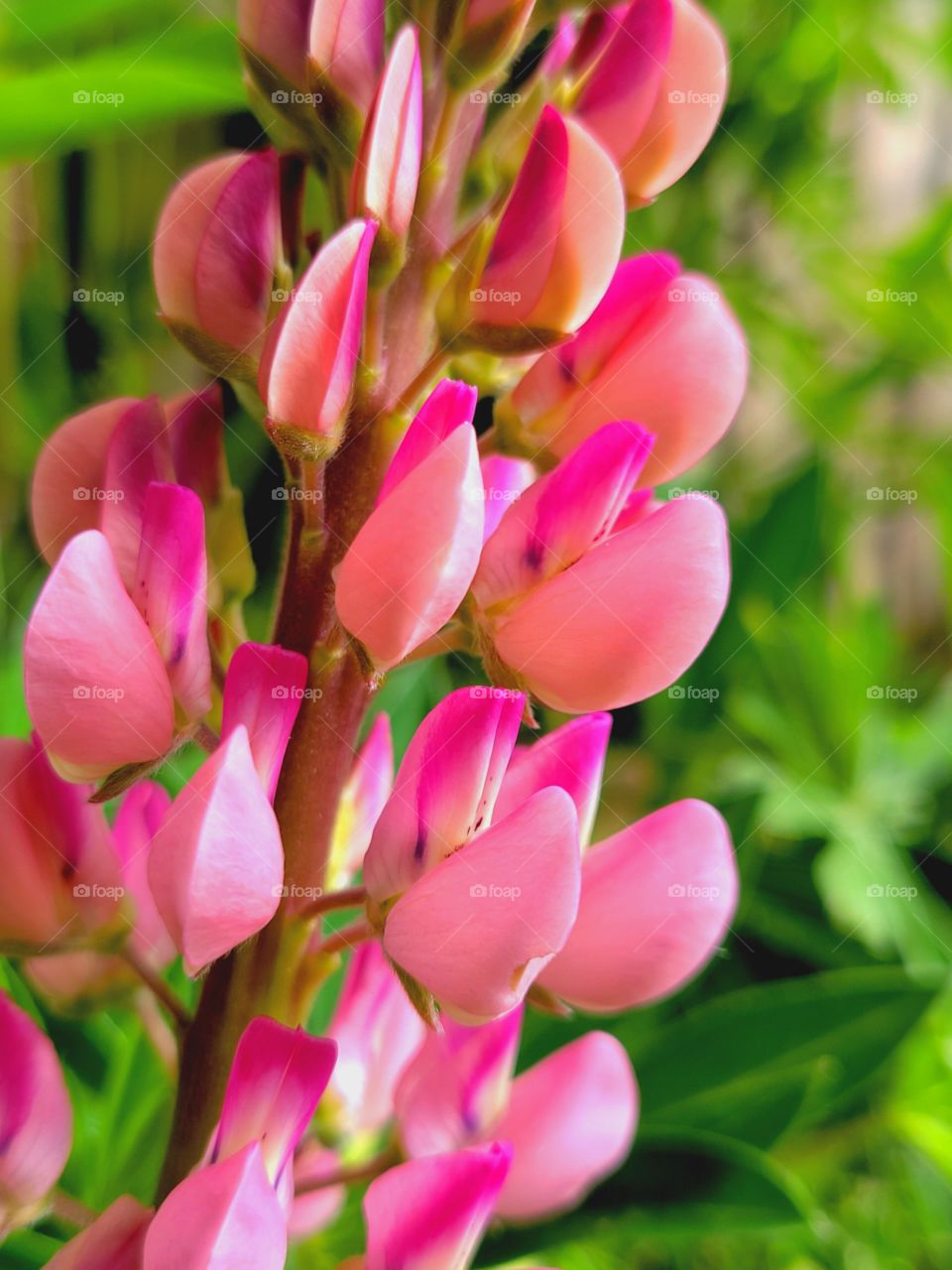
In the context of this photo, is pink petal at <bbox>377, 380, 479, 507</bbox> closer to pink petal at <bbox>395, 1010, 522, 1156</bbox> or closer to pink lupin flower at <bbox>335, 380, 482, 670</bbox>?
pink lupin flower at <bbox>335, 380, 482, 670</bbox>

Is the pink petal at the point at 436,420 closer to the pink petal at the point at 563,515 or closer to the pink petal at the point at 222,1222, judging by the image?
the pink petal at the point at 563,515

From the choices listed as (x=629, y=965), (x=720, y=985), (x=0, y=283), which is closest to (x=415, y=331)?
(x=629, y=965)

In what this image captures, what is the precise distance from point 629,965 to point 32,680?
7.6 inches

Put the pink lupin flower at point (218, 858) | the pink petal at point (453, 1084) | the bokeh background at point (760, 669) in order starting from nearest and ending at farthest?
1. the pink lupin flower at point (218, 858)
2. the pink petal at point (453, 1084)
3. the bokeh background at point (760, 669)

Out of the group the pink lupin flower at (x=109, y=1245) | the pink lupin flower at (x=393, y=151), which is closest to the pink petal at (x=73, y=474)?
the pink lupin flower at (x=393, y=151)

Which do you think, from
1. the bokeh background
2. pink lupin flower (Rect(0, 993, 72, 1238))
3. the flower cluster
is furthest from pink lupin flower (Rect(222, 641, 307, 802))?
the bokeh background

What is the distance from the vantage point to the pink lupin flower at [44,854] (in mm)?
344

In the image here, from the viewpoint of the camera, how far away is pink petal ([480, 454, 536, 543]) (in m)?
0.35

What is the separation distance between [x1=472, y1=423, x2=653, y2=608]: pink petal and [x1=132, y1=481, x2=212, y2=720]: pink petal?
78 mm

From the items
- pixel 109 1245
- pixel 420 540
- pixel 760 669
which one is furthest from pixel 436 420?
pixel 760 669

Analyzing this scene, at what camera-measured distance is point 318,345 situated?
30cm

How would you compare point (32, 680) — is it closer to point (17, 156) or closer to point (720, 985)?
point (17, 156)

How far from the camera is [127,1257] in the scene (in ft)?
1.08

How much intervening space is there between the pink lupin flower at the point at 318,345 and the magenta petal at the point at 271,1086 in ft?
0.52
